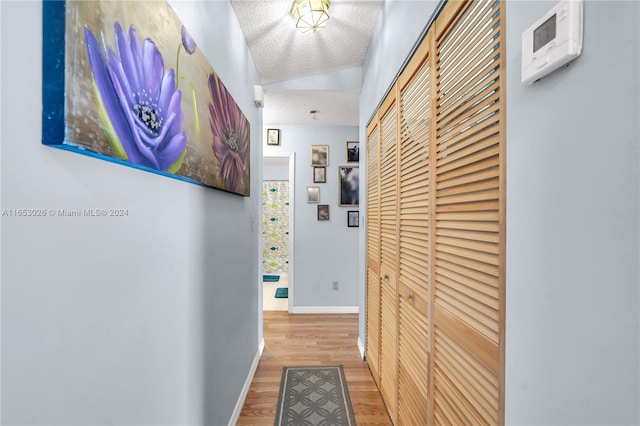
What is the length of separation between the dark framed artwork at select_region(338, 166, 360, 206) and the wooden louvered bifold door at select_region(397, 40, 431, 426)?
7.27 feet

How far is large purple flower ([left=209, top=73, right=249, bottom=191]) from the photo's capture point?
1370mm

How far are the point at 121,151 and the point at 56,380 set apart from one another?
48 cm

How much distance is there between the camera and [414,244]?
138 centimetres

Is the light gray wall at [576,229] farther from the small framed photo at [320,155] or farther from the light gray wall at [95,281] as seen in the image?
the small framed photo at [320,155]

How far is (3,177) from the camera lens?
473mm

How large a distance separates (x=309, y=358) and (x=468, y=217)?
220 centimetres

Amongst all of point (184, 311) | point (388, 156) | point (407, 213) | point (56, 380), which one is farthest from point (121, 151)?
point (388, 156)

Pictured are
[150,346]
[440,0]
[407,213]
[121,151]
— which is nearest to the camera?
[121,151]

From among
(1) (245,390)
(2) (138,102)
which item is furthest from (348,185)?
(2) (138,102)

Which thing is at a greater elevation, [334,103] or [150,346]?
[334,103]

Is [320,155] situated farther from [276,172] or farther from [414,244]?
[414,244]

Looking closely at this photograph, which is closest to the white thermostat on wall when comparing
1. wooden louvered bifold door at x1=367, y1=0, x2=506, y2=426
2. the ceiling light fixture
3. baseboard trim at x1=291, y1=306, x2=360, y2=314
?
wooden louvered bifold door at x1=367, y1=0, x2=506, y2=426

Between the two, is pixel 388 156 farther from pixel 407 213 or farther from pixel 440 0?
pixel 440 0

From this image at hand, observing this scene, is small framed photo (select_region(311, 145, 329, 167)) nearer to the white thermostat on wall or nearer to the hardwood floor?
the hardwood floor
